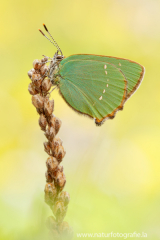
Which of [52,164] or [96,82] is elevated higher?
[96,82]

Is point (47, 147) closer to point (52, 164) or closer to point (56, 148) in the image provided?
point (56, 148)

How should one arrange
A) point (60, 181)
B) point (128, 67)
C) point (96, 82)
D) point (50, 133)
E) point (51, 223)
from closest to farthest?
point (51, 223) < point (60, 181) < point (50, 133) < point (128, 67) < point (96, 82)

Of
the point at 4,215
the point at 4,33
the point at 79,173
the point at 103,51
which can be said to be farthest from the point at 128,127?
the point at 4,33

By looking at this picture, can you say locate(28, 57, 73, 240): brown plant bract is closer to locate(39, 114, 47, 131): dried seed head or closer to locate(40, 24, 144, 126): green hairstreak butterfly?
locate(39, 114, 47, 131): dried seed head

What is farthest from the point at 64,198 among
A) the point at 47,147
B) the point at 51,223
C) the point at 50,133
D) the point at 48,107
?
the point at 48,107

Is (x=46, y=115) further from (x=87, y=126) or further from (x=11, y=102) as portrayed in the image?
(x=11, y=102)

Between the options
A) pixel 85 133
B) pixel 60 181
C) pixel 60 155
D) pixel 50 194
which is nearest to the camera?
pixel 50 194
